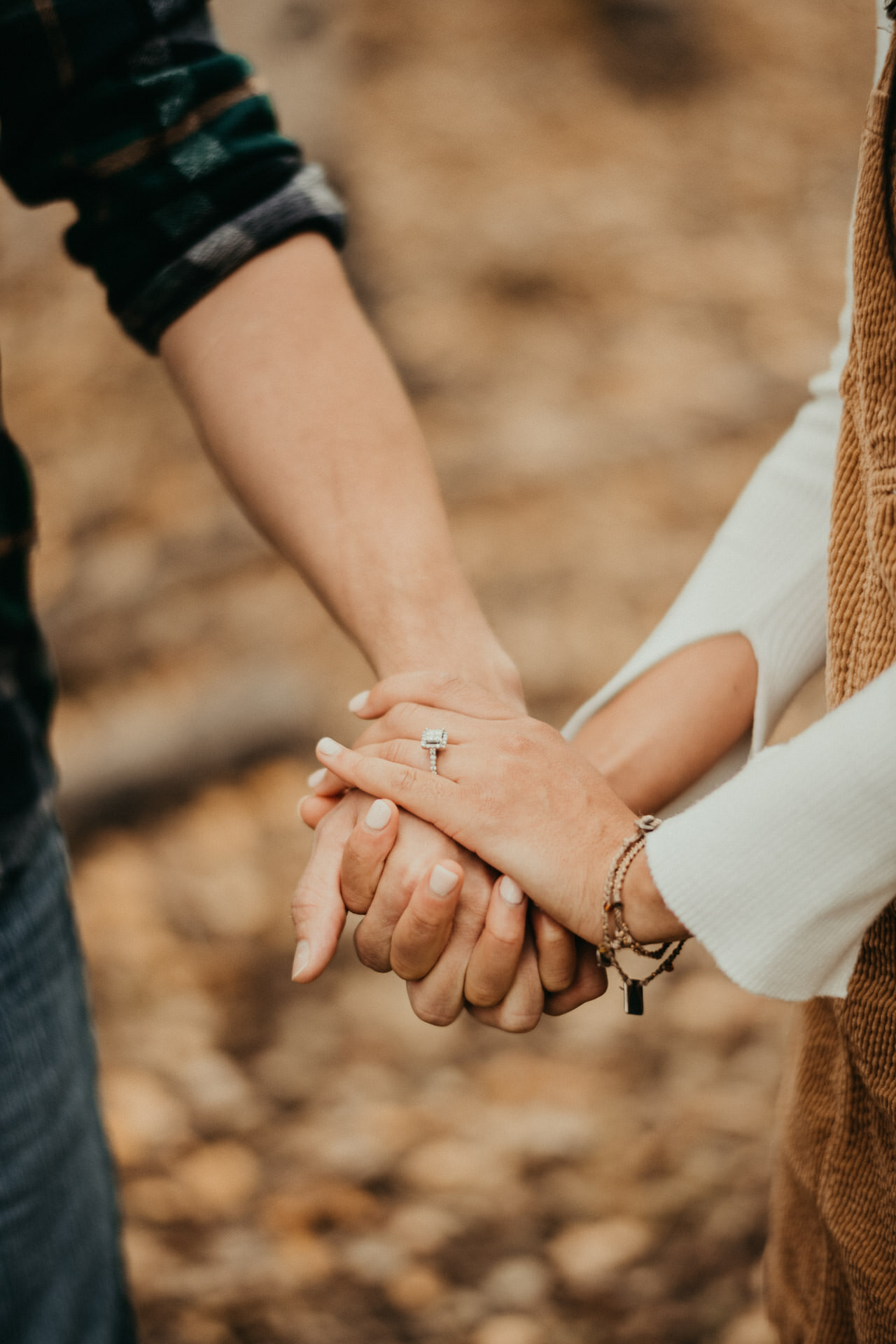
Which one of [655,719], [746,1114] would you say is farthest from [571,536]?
[655,719]

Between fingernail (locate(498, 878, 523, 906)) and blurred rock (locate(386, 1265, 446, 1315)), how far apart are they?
1.20 meters

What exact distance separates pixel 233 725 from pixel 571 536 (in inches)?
39.3

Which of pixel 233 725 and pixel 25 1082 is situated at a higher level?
pixel 25 1082

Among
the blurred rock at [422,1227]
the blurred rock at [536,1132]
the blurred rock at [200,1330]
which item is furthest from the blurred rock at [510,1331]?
the blurred rock at [200,1330]

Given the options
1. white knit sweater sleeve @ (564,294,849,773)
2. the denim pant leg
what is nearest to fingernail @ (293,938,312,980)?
the denim pant leg

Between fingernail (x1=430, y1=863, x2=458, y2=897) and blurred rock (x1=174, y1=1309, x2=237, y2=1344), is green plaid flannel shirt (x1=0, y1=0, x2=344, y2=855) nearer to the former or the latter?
fingernail (x1=430, y1=863, x2=458, y2=897)

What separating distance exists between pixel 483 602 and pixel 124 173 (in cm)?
169

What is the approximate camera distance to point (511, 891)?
90 centimetres

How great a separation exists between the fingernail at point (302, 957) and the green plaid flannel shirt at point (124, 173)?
270 mm

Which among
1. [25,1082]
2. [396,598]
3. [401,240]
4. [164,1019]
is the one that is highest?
[401,240]

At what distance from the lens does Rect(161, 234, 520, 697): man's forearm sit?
40.8 inches

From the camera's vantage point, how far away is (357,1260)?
69.4 inches

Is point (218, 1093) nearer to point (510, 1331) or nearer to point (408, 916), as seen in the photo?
point (510, 1331)

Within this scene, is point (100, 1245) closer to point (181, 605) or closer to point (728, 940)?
point (728, 940)
